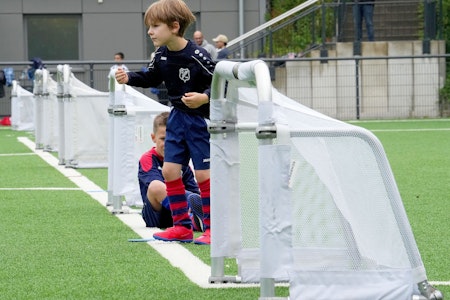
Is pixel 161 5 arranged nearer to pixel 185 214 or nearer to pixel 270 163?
pixel 185 214

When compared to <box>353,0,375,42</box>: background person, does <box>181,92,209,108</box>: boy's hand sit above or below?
below

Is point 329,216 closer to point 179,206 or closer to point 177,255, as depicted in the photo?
point 177,255

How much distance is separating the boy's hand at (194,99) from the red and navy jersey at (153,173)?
1.82 metres

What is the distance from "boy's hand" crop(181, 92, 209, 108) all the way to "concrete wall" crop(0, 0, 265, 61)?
28021mm

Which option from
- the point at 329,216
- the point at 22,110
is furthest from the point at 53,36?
the point at 329,216

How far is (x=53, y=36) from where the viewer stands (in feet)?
117

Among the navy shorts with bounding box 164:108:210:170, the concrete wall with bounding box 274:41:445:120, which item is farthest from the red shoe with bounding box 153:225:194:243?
the concrete wall with bounding box 274:41:445:120

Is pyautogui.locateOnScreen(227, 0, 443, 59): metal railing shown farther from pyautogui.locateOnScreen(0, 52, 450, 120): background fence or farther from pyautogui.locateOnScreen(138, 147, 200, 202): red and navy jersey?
pyautogui.locateOnScreen(138, 147, 200, 202): red and navy jersey

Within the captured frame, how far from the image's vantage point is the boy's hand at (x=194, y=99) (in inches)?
268

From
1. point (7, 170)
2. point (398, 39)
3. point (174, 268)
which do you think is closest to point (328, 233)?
point (174, 268)

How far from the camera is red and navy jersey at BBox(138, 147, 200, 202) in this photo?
864cm

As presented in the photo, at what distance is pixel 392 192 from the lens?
16.0 ft

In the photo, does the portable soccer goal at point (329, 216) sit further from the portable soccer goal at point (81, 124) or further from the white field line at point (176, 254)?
the portable soccer goal at point (81, 124)

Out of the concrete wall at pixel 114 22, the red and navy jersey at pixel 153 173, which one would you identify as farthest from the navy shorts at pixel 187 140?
the concrete wall at pixel 114 22
